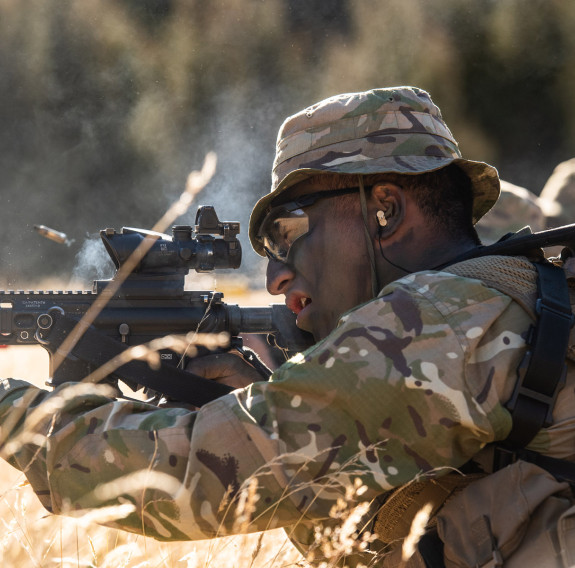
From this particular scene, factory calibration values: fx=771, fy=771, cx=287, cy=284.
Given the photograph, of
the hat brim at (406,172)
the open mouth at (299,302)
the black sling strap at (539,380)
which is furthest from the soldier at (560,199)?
the black sling strap at (539,380)

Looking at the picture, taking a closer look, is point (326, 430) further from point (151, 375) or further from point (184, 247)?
point (184, 247)

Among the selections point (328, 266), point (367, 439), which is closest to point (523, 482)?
point (367, 439)

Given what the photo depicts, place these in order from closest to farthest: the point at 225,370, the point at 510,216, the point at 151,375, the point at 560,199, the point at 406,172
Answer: the point at 406,172 → the point at 151,375 → the point at 225,370 → the point at 510,216 → the point at 560,199

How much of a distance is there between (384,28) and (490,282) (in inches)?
896

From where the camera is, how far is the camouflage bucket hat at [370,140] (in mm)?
2721

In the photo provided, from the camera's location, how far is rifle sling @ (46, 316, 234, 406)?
11.9 feet

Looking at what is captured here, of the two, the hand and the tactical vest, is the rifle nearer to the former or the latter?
the hand

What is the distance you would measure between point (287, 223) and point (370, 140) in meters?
0.43

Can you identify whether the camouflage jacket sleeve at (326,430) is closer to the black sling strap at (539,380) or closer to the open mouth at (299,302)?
the black sling strap at (539,380)

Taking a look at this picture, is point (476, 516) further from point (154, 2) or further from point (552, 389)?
point (154, 2)

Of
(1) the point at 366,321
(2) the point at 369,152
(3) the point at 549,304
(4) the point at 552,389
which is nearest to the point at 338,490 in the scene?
(1) the point at 366,321

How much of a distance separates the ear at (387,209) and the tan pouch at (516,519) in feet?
3.07

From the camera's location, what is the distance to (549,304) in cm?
206

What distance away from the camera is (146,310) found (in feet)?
13.3
